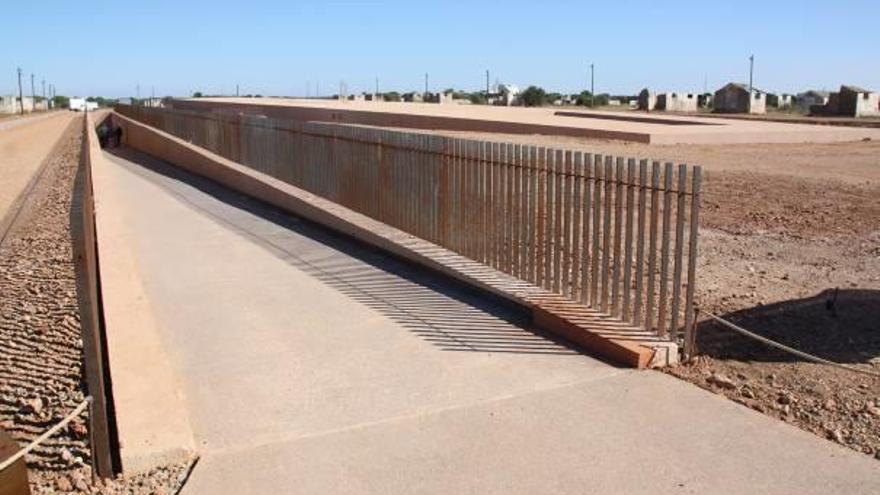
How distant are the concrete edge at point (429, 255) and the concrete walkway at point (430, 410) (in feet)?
0.51

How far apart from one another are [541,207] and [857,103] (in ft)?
187

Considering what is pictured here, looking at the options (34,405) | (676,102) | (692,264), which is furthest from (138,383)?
(676,102)

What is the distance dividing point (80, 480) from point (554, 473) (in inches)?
88.9

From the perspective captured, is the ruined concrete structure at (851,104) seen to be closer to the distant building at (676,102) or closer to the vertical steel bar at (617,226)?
the distant building at (676,102)

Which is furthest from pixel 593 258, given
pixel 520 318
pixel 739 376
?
pixel 739 376

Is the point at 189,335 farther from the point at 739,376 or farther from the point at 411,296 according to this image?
the point at 739,376

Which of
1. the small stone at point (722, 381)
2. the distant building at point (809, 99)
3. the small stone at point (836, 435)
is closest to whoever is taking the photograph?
the small stone at point (836, 435)

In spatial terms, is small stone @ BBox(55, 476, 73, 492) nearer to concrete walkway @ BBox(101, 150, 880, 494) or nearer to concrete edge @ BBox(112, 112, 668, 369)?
concrete walkway @ BBox(101, 150, 880, 494)

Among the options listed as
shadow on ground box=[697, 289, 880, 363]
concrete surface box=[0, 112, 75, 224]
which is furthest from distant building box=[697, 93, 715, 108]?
shadow on ground box=[697, 289, 880, 363]

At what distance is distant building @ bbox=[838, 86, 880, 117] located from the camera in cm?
5854

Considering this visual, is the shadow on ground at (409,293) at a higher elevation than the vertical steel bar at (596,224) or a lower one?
lower


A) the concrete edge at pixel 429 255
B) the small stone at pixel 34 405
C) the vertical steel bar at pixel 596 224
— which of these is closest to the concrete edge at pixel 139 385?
the small stone at pixel 34 405

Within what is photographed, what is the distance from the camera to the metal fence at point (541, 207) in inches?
256

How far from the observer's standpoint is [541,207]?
7703 mm
